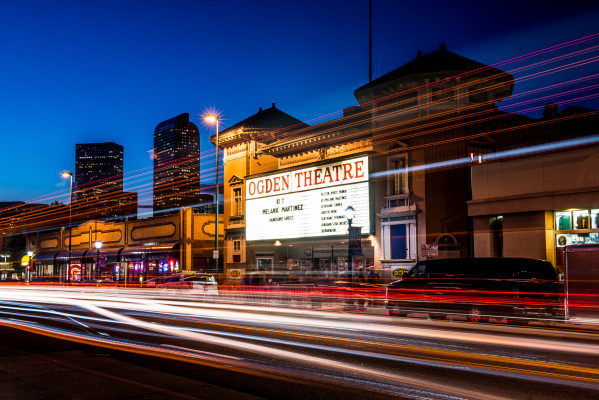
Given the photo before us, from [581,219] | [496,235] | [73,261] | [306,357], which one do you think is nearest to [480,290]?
[581,219]

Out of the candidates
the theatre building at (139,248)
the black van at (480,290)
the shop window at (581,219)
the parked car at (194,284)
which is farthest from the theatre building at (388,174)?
the theatre building at (139,248)

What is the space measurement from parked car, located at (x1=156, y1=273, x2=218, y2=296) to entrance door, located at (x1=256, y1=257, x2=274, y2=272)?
24.2 ft

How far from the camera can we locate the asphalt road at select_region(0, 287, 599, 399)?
804 cm

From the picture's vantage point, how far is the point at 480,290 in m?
18.9

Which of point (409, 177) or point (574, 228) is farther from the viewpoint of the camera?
point (409, 177)

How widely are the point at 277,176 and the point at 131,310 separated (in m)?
16.4

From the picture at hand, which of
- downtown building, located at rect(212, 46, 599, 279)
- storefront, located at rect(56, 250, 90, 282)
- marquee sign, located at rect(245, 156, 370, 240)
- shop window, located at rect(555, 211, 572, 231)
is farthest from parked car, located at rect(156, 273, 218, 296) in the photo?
storefront, located at rect(56, 250, 90, 282)

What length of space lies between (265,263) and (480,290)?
2295 centimetres

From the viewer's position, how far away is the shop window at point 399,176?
1187 inches

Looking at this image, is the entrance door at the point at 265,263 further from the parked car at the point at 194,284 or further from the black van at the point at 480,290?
the black van at the point at 480,290

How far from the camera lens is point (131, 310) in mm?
23594

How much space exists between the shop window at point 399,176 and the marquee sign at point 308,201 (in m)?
1.54

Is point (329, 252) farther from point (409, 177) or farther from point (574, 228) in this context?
point (574, 228)

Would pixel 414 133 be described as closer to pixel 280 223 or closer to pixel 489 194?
pixel 489 194
